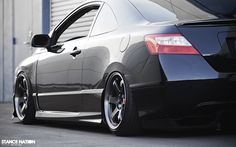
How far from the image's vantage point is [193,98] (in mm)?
5254

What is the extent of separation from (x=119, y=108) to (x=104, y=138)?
0.31 m

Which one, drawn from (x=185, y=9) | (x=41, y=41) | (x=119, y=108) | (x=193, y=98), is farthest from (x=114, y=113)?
(x=41, y=41)

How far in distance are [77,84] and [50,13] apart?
24.6 feet

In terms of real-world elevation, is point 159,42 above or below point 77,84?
above

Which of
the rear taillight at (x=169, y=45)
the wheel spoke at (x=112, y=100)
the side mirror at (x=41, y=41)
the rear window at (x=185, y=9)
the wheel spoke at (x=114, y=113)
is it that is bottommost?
the wheel spoke at (x=114, y=113)

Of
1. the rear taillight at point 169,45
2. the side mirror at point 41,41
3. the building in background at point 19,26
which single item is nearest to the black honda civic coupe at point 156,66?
the rear taillight at point 169,45

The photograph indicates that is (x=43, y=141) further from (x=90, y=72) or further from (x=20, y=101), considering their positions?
(x=20, y=101)

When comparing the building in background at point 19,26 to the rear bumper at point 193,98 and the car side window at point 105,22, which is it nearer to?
the car side window at point 105,22

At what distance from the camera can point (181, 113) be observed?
17.4 feet

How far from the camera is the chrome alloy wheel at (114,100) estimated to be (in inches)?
224

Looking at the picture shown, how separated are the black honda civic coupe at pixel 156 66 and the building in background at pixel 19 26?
6789mm

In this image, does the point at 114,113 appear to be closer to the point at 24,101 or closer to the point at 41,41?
the point at 41,41

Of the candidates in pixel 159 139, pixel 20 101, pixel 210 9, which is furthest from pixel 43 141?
pixel 20 101

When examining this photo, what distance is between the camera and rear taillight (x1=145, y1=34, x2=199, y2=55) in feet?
17.5
